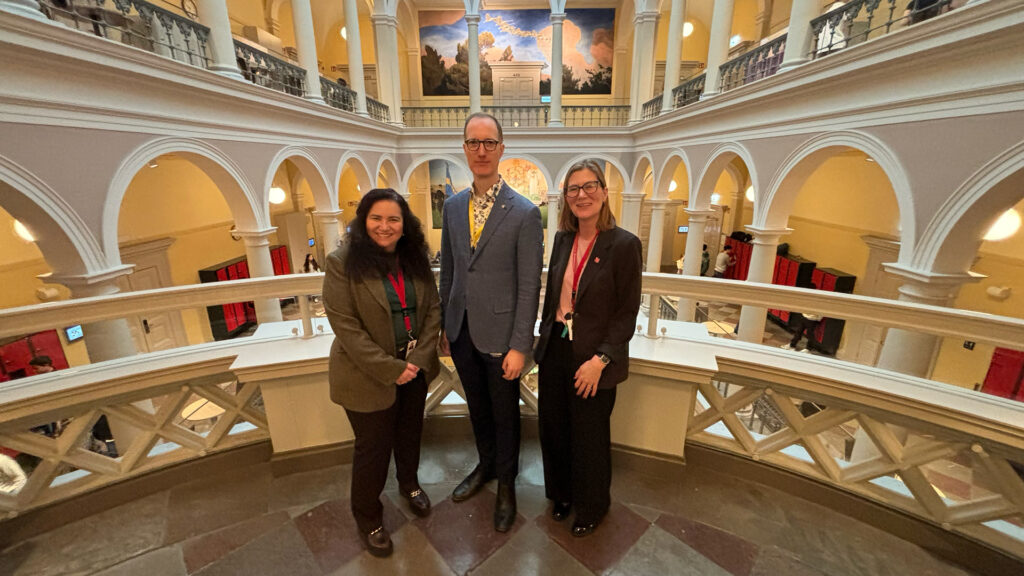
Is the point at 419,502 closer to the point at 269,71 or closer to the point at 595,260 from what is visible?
the point at 595,260

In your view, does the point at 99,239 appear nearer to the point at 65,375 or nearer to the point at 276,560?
the point at 65,375

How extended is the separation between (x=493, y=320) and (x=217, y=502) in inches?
73.6

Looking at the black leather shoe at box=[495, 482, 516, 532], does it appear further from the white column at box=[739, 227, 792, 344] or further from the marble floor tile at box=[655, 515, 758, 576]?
the white column at box=[739, 227, 792, 344]

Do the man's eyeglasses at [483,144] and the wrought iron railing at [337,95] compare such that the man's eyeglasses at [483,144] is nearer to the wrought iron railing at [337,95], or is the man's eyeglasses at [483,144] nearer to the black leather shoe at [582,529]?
the black leather shoe at [582,529]

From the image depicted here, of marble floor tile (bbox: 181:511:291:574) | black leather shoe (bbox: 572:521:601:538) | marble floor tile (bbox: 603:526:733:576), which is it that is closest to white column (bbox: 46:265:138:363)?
marble floor tile (bbox: 181:511:291:574)

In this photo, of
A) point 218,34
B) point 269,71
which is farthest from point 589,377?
point 269,71

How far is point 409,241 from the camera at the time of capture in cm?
185

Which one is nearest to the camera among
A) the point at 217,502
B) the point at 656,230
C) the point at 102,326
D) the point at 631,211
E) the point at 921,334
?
the point at 217,502

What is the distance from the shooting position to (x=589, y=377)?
68.2 inches

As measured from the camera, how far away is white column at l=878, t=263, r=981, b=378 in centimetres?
396

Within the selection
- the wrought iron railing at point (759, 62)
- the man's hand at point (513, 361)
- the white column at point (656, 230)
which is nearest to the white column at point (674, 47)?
the wrought iron railing at point (759, 62)

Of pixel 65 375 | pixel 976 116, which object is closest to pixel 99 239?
pixel 65 375

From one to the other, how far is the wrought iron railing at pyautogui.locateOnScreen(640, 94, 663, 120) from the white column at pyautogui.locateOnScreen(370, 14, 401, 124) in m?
7.81

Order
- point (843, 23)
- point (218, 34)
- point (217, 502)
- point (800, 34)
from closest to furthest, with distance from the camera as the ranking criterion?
point (217, 502)
point (843, 23)
point (800, 34)
point (218, 34)
